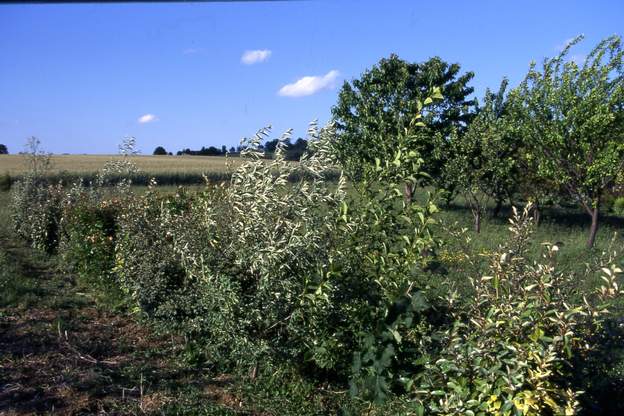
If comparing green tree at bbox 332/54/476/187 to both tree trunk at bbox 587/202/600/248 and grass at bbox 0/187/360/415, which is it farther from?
grass at bbox 0/187/360/415

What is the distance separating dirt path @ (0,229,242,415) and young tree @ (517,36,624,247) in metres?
11.4

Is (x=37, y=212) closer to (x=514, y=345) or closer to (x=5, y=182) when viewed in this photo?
(x=514, y=345)

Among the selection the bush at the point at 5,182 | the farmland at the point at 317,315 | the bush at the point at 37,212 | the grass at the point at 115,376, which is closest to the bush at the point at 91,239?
→ the farmland at the point at 317,315

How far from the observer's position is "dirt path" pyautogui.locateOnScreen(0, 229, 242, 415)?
4.17 m

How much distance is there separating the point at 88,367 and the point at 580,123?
12.5 m

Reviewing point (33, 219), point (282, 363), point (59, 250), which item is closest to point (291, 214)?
point (282, 363)

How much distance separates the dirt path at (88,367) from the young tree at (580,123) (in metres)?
11.4

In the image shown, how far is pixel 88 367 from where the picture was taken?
4.82m

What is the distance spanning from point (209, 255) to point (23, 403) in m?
1.62

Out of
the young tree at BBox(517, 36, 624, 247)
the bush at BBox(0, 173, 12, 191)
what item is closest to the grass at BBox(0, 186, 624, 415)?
the young tree at BBox(517, 36, 624, 247)

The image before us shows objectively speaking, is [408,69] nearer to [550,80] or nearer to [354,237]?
[550,80]

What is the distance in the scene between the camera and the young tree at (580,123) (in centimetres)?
1365

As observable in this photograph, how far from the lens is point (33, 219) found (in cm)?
1104

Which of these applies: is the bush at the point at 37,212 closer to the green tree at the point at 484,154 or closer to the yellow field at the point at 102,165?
the green tree at the point at 484,154
